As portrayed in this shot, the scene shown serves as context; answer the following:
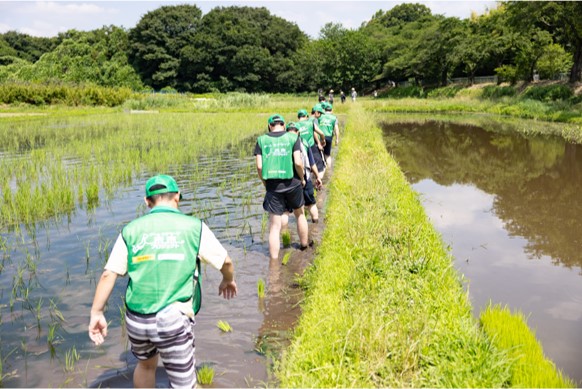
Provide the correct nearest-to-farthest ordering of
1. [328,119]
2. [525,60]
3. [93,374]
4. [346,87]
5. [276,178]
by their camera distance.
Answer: [93,374]
[276,178]
[328,119]
[525,60]
[346,87]

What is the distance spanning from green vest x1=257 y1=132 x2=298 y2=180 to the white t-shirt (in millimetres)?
2714

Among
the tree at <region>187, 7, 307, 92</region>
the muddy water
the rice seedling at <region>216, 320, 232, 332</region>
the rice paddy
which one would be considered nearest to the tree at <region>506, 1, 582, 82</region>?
the rice paddy

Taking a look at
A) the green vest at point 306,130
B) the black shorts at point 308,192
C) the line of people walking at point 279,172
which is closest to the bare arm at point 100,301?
the line of people walking at point 279,172

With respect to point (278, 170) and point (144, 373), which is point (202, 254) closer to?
point (144, 373)

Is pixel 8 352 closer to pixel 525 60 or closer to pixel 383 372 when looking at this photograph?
pixel 383 372

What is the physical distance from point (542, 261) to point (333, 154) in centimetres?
942

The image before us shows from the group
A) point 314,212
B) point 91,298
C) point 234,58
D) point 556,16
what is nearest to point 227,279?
point 91,298

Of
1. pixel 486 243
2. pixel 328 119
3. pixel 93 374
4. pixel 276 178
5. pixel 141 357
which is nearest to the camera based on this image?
pixel 141 357

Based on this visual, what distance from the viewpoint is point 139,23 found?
67.2 metres

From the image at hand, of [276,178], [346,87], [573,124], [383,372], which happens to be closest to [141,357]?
[383,372]

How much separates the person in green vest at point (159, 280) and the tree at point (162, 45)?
65654 millimetres

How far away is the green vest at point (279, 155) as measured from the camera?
5.49 m

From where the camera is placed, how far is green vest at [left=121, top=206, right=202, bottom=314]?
8.79 ft

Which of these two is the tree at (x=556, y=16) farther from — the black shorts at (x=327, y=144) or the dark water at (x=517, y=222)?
the black shorts at (x=327, y=144)
